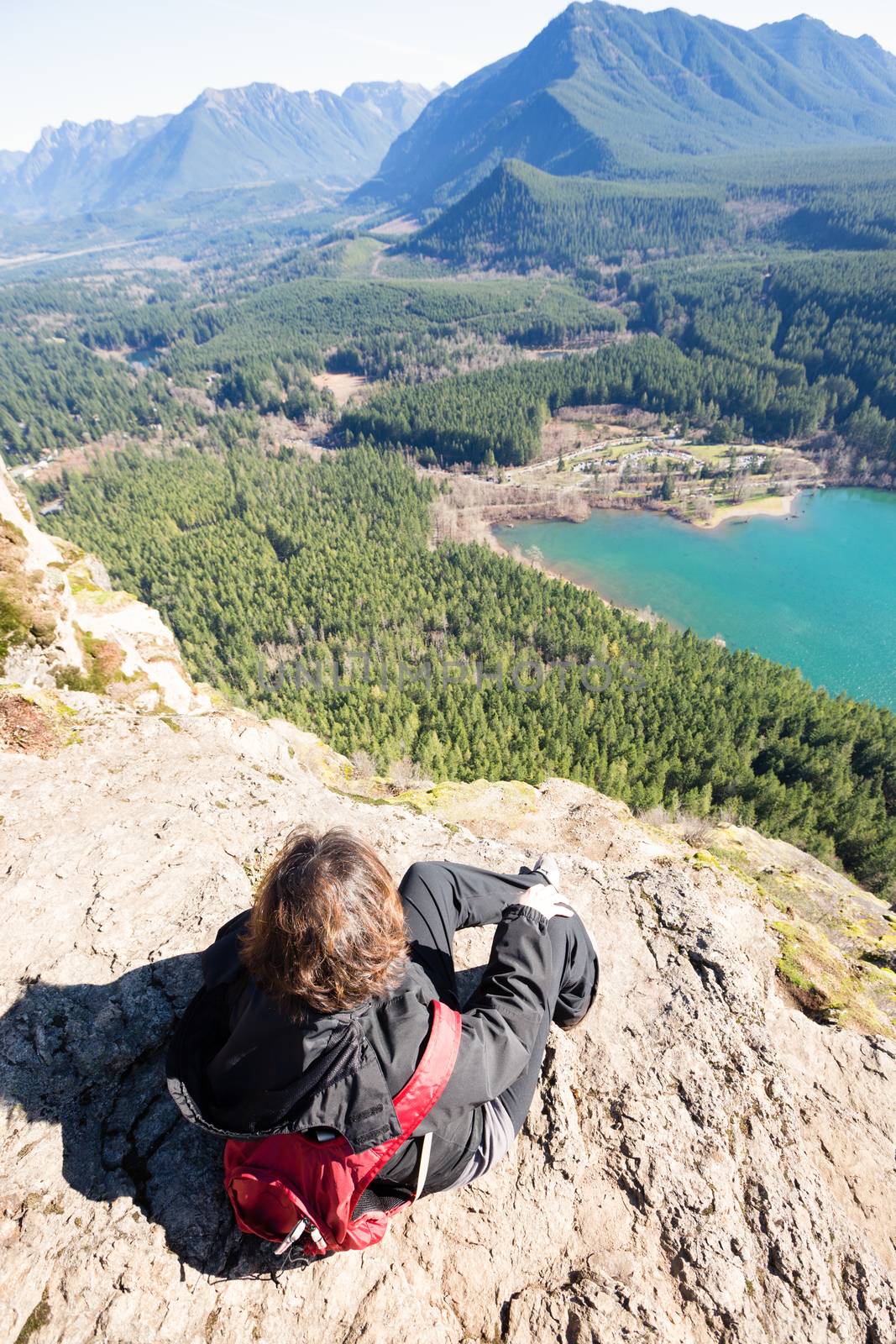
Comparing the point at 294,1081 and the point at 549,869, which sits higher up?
the point at 294,1081

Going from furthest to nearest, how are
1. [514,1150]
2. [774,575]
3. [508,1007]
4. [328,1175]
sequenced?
[774,575]
[514,1150]
[508,1007]
[328,1175]

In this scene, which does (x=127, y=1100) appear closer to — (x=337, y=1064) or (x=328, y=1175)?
(x=328, y=1175)

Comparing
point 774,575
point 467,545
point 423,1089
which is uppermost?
point 423,1089

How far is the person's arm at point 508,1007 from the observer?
14.1 ft

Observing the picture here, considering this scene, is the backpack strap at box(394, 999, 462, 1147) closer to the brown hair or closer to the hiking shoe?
the brown hair

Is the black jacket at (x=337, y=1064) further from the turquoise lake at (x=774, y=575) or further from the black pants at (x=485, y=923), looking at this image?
the turquoise lake at (x=774, y=575)

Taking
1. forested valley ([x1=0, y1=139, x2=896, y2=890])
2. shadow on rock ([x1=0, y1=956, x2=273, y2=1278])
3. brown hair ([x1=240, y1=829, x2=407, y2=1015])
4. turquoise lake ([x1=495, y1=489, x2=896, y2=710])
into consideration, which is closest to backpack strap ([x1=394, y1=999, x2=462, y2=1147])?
brown hair ([x1=240, y1=829, x2=407, y2=1015])

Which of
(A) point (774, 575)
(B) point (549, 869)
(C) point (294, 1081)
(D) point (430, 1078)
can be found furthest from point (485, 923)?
(A) point (774, 575)

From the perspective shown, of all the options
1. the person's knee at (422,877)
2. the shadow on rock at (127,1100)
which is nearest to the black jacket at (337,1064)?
the person's knee at (422,877)

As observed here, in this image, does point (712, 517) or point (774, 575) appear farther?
point (712, 517)

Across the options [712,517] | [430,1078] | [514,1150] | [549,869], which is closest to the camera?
[430,1078]

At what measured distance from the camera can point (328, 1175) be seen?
3895 millimetres

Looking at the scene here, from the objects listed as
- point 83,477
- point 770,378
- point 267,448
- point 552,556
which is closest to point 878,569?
point 552,556

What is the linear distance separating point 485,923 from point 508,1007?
1142 millimetres
